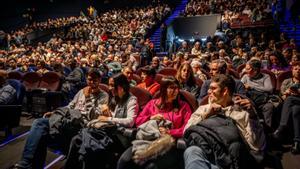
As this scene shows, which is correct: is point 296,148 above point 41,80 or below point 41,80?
below

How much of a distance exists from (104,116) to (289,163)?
1.88m

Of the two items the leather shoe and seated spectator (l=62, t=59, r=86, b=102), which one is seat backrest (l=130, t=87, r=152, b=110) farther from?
seated spectator (l=62, t=59, r=86, b=102)

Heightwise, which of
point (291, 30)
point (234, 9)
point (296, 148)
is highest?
point (234, 9)

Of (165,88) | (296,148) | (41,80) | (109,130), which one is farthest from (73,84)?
(296,148)

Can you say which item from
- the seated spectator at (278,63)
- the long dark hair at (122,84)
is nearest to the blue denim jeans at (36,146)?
the long dark hair at (122,84)

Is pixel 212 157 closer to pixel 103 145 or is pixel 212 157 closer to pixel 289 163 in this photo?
pixel 103 145

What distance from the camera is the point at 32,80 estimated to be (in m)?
5.70

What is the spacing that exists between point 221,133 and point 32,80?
483 cm

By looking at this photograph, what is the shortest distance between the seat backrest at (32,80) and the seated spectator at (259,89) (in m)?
4.12

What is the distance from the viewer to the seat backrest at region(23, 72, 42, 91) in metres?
5.64

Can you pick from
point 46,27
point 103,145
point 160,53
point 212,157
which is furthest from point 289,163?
point 46,27

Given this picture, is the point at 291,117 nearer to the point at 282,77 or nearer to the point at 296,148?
the point at 296,148

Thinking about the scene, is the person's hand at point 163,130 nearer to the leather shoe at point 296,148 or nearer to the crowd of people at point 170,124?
the crowd of people at point 170,124

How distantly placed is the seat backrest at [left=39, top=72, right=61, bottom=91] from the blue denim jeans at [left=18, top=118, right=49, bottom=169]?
9.75 feet
